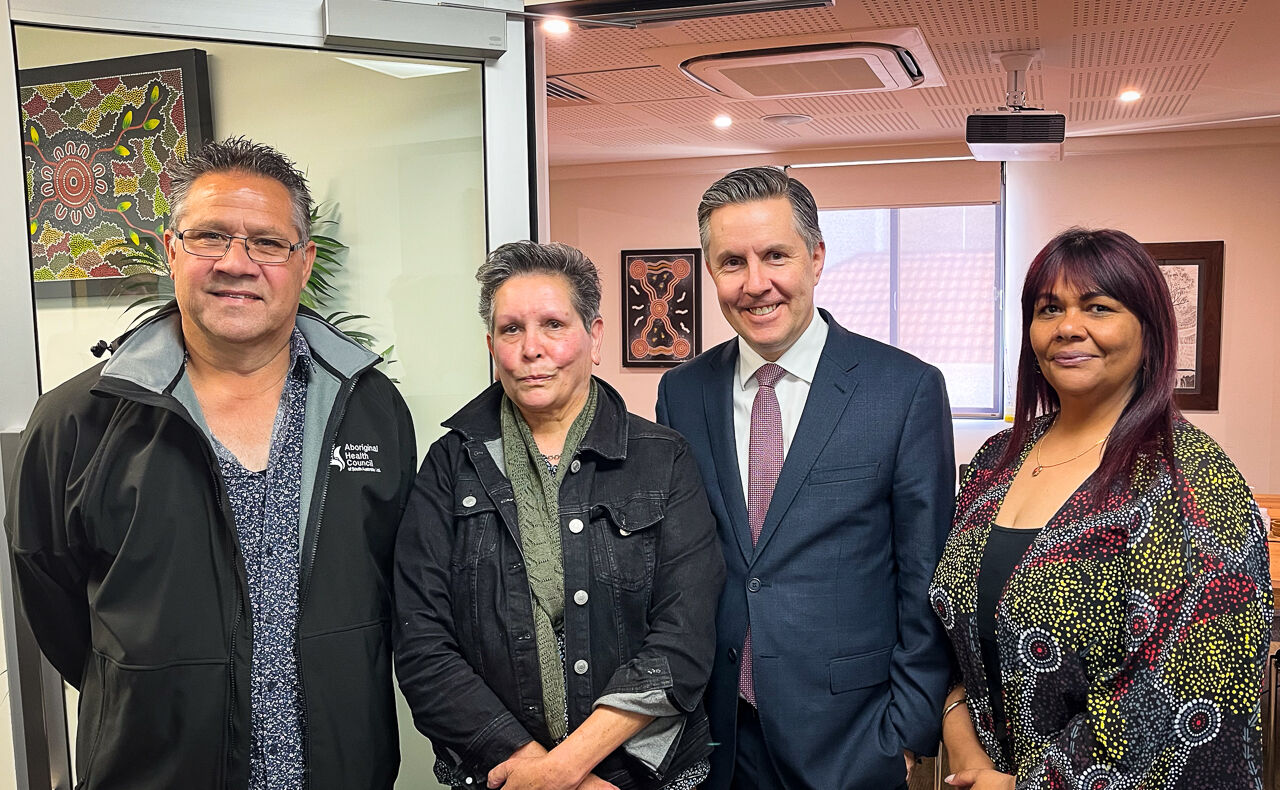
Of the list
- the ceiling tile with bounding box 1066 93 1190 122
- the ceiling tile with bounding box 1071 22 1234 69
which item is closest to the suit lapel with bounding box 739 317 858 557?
the ceiling tile with bounding box 1071 22 1234 69

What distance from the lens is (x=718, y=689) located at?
1763 mm

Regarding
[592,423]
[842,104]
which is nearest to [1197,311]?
[842,104]

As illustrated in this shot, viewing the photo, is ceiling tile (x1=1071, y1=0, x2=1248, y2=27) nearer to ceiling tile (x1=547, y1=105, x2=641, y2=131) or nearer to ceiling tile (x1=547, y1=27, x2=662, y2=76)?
ceiling tile (x1=547, y1=27, x2=662, y2=76)

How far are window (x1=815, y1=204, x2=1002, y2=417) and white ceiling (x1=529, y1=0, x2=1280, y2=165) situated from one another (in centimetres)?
71

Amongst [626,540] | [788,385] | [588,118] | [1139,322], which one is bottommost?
[626,540]

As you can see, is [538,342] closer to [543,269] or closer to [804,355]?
[543,269]

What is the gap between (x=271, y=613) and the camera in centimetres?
157

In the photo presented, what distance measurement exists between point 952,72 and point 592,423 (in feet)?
11.4

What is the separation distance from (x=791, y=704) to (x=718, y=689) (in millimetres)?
134

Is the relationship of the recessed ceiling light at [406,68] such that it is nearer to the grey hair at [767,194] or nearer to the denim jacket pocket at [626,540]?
the grey hair at [767,194]

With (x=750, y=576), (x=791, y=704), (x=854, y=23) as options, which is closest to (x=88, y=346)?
(x=750, y=576)

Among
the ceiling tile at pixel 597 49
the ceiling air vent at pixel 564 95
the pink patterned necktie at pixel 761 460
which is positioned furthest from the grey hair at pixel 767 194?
the ceiling air vent at pixel 564 95

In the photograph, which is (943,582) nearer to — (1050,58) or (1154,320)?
(1154,320)

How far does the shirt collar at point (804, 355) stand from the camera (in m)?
1.82
